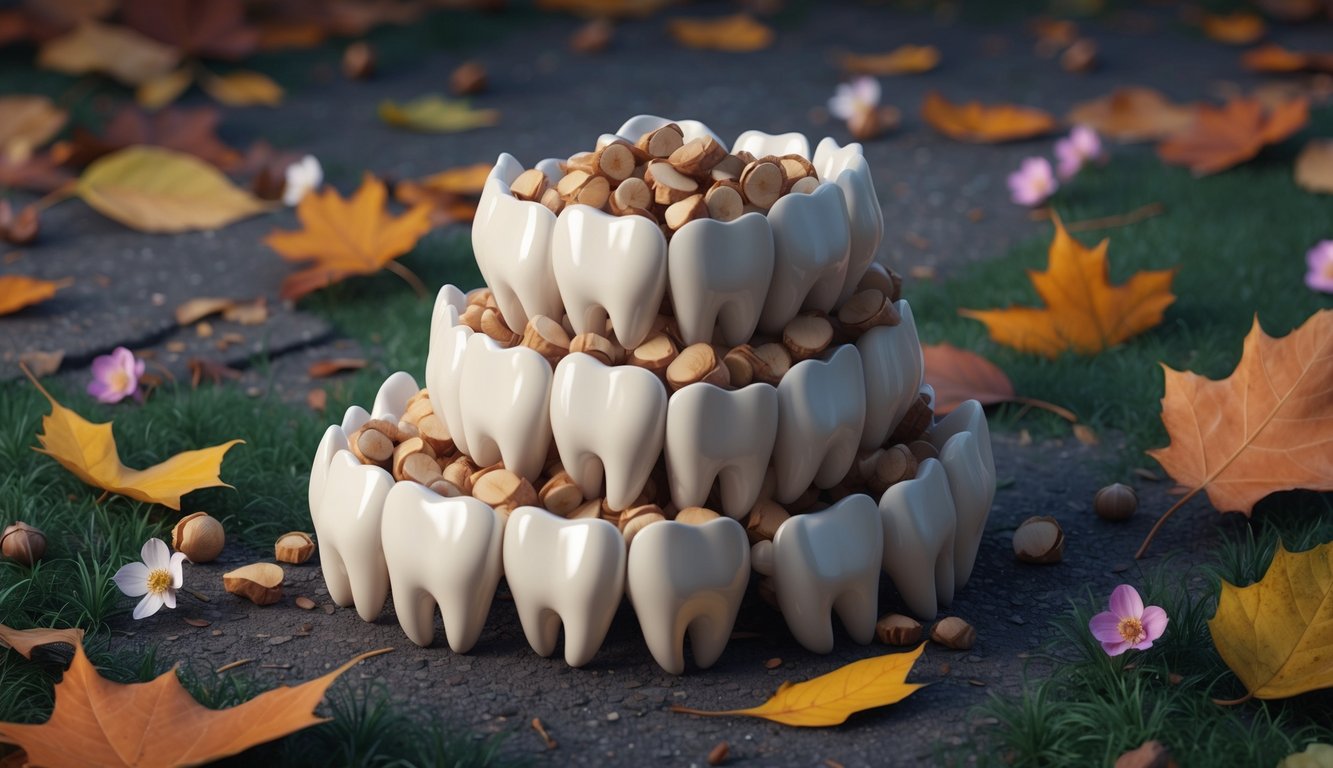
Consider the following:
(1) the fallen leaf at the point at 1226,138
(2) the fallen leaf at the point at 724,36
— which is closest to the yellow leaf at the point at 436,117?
(2) the fallen leaf at the point at 724,36

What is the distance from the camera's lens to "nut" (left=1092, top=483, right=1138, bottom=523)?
2.02 meters

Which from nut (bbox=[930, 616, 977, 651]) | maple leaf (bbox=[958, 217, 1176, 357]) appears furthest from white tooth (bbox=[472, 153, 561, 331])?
maple leaf (bbox=[958, 217, 1176, 357])

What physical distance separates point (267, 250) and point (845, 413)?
6.35ft

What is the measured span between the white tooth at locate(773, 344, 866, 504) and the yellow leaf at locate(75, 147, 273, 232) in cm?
188

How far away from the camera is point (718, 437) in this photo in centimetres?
155

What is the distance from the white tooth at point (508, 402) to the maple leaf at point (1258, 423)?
83 cm

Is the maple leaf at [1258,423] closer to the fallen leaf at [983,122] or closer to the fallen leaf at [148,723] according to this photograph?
the fallen leaf at [148,723]

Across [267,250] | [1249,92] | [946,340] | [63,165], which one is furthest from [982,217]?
[63,165]

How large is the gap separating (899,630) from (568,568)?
16.0 inches

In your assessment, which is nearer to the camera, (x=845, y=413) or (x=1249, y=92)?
(x=845, y=413)

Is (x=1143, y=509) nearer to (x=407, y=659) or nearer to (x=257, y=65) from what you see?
(x=407, y=659)

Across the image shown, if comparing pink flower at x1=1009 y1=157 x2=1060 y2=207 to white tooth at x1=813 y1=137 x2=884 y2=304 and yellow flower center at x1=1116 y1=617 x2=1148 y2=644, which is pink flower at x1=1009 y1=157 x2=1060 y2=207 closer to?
white tooth at x1=813 y1=137 x2=884 y2=304

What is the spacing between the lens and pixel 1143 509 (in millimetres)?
2078

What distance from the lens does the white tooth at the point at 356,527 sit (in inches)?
64.0
